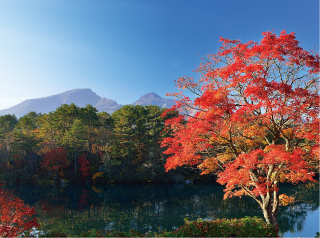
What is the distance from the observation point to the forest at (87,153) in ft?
87.7

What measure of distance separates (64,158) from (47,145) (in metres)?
3.36

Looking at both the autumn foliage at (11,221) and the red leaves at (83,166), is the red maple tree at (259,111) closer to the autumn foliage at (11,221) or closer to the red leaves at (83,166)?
the autumn foliage at (11,221)

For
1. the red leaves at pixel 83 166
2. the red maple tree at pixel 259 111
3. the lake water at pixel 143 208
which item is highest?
the red maple tree at pixel 259 111

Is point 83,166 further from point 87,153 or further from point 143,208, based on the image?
point 143,208

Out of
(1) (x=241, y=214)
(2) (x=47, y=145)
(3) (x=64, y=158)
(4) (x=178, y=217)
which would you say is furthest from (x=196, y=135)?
(2) (x=47, y=145)

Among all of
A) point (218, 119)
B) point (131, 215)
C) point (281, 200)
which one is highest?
point (218, 119)

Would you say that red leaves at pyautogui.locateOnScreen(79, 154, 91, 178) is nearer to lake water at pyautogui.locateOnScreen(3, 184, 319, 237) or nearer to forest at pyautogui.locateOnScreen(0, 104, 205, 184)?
forest at pyautogui.locateOnScreen(0, 104, 205, 184)

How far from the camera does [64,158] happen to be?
27.3 meters

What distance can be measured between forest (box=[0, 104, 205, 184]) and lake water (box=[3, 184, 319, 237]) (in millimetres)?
2916

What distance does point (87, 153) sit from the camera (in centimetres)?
2928

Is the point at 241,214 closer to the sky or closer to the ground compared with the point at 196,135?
closer to the ground

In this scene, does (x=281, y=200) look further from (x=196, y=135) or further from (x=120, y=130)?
(x=120, y=130)

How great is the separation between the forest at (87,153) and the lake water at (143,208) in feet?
9.57

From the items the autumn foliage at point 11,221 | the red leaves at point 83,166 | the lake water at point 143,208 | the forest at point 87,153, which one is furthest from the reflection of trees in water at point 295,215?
the red leaves at point 83,166
